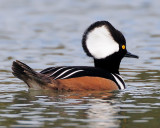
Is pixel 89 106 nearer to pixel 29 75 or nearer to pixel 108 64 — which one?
pixel 29 75

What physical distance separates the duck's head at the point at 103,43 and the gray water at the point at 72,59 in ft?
2.43

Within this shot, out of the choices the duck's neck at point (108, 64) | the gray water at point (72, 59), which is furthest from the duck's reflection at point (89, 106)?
the duck's neck at point (108, 64)

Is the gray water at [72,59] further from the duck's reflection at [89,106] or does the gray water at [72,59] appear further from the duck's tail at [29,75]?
the duck's tail at [29,75]

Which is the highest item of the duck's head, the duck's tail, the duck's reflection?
the duck's head

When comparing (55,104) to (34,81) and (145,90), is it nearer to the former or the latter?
(34,81)

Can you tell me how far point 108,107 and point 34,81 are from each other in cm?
189

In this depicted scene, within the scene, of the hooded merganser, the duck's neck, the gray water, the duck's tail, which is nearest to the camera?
the gray water

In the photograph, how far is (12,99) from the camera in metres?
11.0

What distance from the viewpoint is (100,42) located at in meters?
12.0

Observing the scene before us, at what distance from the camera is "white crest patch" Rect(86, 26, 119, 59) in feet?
39.1

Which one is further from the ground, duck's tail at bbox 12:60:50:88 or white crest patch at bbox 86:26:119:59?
white crest patch at bbox 86:26:119:59

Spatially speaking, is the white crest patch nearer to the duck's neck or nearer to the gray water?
the duck's neck

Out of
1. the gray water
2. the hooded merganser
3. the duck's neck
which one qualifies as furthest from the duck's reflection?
the duck's neck

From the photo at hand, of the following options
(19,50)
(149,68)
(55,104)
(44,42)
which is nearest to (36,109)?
(55,104)
